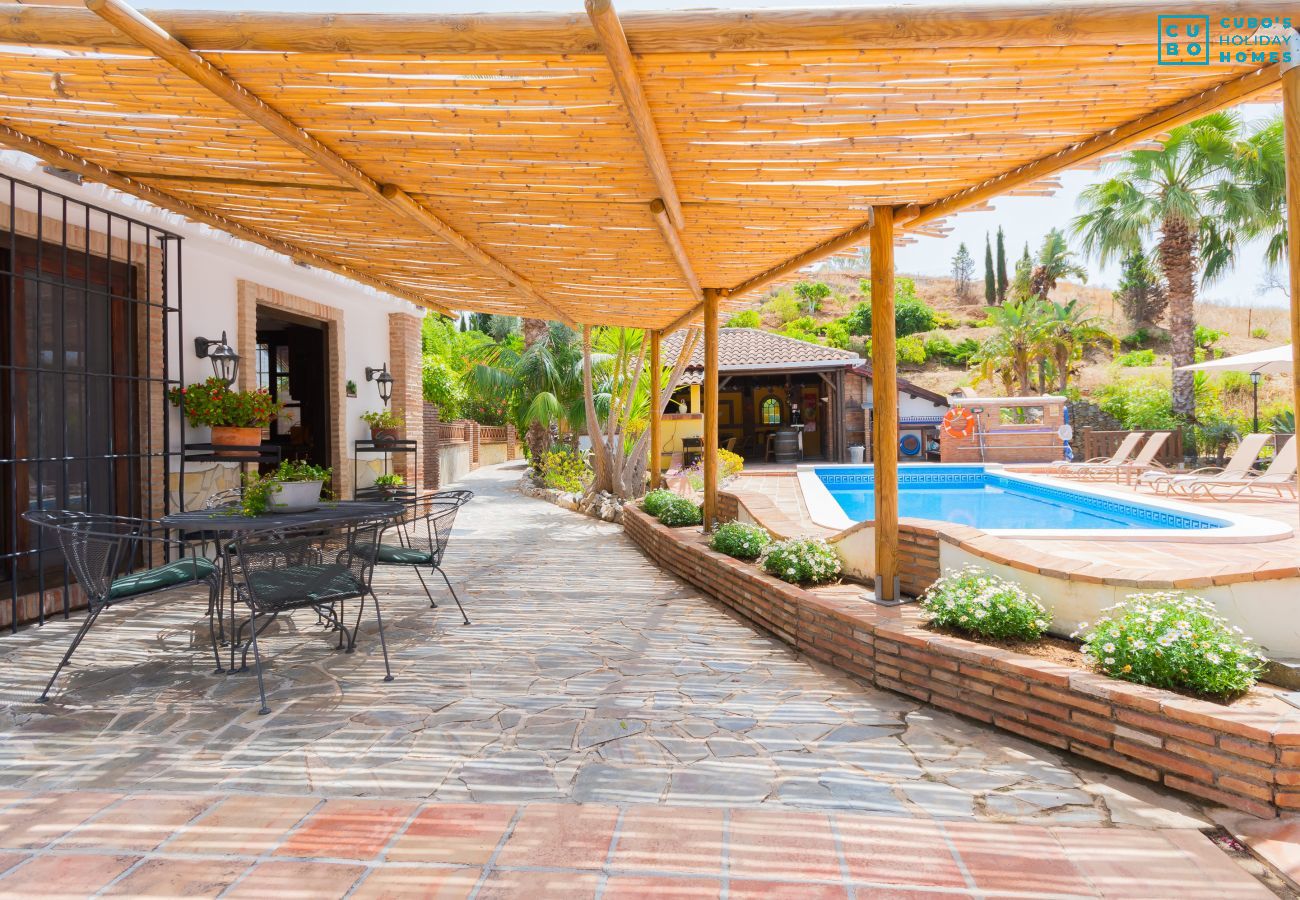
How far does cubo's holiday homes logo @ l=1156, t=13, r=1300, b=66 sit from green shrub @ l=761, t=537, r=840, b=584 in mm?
2978

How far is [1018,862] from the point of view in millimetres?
2107

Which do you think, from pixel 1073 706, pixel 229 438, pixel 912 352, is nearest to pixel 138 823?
pixel 1073 706

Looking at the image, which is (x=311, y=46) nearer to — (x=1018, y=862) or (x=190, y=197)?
(x=190, y=197)

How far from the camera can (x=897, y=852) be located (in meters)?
2.17

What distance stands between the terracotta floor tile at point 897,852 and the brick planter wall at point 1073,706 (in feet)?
2.68

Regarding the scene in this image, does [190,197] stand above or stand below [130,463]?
above

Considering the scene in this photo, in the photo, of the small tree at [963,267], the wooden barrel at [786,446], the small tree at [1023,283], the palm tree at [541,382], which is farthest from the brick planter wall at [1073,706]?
the small tree at [963,267]

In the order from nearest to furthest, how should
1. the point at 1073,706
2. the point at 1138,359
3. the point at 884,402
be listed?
the point at 1073,706 → the point at 884,402 → the point at 1138,359

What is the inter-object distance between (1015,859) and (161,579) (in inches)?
159

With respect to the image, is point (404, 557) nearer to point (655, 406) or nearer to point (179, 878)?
point (179, 878)

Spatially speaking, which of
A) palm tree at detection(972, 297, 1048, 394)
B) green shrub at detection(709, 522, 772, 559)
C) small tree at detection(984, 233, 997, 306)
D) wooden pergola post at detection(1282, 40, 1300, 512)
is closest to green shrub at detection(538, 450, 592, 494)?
green shrub at detection(709, 522, 772, 559)

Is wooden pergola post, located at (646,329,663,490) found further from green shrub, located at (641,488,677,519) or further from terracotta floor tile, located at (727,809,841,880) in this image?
terracotta floor tile, located at (727,809,841,880)

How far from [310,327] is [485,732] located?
702cm

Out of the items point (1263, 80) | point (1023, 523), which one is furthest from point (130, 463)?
point (1023, 523)
